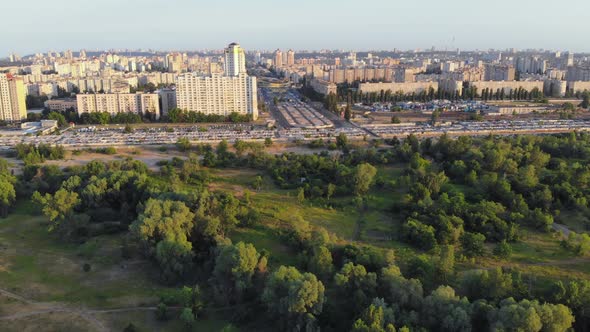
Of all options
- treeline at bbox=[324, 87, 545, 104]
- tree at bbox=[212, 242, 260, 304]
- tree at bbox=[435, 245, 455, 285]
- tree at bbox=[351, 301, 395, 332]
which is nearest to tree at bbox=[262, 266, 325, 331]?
tree at bbox=[212, 242, 260, 304]

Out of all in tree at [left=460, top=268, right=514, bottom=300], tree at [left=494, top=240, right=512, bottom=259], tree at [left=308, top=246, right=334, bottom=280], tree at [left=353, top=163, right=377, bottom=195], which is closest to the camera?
tree at [left=460, top=268, right=514, bottom=300]

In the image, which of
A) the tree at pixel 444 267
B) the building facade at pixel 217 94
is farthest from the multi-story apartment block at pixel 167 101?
the tree at pixel 444 267

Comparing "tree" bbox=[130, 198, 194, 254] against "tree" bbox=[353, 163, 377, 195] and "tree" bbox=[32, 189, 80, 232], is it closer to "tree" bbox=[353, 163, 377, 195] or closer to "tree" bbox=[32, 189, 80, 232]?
"tree" bbox=[32, 189, 80, 232]

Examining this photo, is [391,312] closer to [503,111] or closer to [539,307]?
[539,307]

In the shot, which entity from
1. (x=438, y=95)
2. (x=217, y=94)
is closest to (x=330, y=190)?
(x=217, y=94)

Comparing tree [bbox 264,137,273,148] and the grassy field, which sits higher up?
tree [bbox 264,137,273,148]

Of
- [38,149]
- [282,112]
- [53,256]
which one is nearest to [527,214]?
[53,256]
